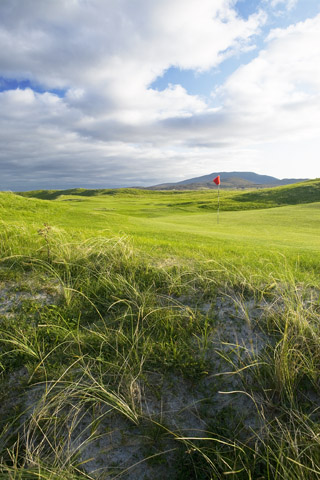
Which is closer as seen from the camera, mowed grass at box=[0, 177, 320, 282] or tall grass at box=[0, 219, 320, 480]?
tall grass at box=[0, 219, 320, 480]

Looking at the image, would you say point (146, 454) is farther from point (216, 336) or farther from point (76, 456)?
point (216, 336)

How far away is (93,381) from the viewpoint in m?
3.15

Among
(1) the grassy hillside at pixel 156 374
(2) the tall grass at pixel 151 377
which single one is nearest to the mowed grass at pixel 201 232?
(1) the grassy hillside at pixel 156 374

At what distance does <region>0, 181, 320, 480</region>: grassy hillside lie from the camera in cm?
256

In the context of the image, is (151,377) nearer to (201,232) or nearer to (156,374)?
(156,374)

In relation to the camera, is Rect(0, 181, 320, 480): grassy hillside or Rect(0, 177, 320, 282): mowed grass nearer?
Rect(0, 181, 320, 480): grassy hillside

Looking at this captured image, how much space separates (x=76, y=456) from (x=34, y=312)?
2.29m

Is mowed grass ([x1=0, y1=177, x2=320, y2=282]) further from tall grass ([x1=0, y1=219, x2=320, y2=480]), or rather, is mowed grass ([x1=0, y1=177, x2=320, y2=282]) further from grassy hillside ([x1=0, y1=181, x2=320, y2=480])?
tall grass ([x1=0, y1=219, x2=320, y2=480])

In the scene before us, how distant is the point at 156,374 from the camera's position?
11.1ft

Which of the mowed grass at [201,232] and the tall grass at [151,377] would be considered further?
the mowed grass at [201,232]

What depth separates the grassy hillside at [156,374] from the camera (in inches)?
101

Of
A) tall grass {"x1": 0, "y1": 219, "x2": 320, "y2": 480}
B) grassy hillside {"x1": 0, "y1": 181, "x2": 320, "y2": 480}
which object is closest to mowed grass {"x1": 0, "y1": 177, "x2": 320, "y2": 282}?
grassy hillside {"x1": 0, "y1": 181, "x2": 320, "y2": 480}

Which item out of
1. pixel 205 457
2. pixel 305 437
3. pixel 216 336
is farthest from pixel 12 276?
pixel 305 437

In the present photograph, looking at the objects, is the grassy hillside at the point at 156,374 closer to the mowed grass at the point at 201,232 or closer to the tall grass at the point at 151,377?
the tall grass at the point at 151,377
